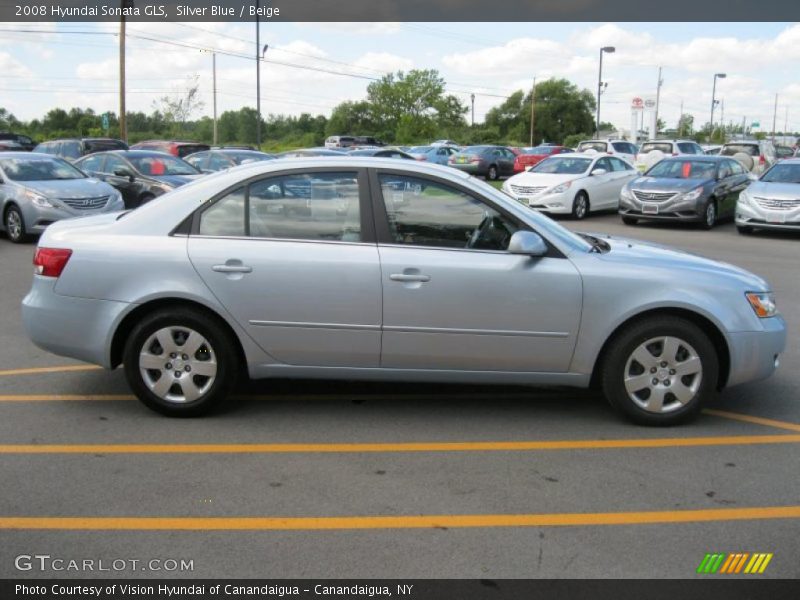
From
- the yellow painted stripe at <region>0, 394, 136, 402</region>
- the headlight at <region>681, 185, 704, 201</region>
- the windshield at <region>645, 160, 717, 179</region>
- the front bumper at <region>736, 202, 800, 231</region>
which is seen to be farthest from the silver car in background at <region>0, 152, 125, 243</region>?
the front bumper at <region>736, 202, 800, 231</region>

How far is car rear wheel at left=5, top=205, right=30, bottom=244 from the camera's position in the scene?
13.5 meters

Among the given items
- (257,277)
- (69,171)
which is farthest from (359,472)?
(69,171)

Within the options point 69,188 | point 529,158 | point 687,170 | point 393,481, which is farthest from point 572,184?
point 529,158

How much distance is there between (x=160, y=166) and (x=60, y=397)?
12257 millimetres

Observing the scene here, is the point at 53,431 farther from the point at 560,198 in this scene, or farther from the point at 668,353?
the point at 560,198

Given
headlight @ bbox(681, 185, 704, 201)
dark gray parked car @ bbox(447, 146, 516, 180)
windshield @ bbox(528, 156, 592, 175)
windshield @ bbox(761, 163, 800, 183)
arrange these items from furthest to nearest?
dark gray parked car @ bbox(447, 146, 516, 180)
windshield @ bbox(528, 156, 592, 175)
headlight @ bbox(681, 185, 704, 201)
windshield @ bbox(761, 163, 800, 183)

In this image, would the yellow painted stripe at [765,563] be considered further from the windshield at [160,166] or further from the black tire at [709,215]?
the windshield at [160,166]

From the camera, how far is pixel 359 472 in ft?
14.3

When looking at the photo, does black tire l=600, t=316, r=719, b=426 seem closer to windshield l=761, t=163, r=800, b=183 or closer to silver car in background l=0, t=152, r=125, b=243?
silver car in background l=0, t=152, r=125, b=243

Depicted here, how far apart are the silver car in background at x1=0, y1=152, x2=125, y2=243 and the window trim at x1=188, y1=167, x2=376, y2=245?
30.0 feet

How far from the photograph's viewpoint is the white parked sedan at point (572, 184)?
1861 cm

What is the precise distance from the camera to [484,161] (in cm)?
3488

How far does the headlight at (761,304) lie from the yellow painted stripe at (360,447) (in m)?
0.80
